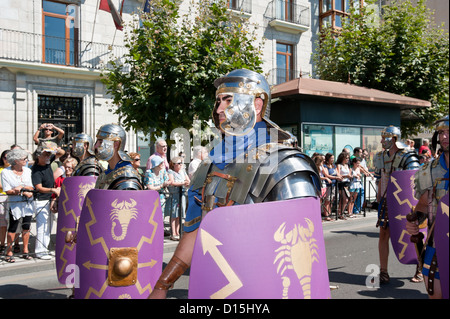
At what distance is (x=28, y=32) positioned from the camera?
12.6 m

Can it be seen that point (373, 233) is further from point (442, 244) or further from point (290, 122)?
point (442, 244)

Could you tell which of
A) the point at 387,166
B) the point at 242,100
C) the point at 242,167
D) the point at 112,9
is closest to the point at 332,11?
the point at 112,9

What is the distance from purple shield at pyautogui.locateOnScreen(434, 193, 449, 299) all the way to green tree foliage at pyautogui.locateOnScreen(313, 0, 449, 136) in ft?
43.1

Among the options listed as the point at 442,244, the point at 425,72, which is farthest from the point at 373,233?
the point at 425,72

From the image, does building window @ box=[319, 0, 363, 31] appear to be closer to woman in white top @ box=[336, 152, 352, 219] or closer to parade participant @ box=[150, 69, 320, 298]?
woman in white top @ box=[336, 152, 352, 219]

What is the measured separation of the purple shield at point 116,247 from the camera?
2.87m

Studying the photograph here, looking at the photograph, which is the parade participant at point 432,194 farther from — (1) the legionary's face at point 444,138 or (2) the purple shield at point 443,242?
(2) the purple shield at point 443,242

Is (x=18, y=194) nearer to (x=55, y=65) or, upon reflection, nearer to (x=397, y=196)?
(x=397, y=196)

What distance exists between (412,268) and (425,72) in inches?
423

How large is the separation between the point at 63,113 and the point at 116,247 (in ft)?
38.2

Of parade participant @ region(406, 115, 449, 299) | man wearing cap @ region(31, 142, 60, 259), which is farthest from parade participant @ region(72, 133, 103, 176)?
parade participant @ region(406, 115, 449, 299)

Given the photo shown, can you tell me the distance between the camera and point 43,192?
6.02 m

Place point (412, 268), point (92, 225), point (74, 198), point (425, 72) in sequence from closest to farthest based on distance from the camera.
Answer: point (92, 225) < point (74, 198) < point (412, 268) < point (425, 72)
